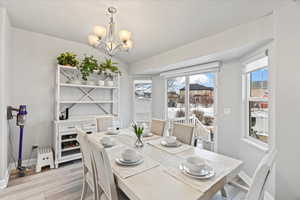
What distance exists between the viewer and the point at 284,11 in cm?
157

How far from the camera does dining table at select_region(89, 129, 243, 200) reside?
93 centimetres

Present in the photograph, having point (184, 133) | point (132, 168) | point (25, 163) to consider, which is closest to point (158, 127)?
point (184, 133)

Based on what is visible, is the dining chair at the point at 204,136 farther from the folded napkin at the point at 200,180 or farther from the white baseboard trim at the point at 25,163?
the white baseboard trim at the point at 25,163

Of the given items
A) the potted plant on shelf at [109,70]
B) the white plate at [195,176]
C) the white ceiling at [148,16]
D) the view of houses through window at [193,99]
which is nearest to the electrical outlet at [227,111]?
the view of houses through window at [193,99]

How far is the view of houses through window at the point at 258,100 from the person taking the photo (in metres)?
2.19

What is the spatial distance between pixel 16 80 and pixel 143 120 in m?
3.18

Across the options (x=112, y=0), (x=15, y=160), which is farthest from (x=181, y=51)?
(x=15, y=160)

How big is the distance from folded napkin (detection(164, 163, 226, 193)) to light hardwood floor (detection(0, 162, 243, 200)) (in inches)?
43.0

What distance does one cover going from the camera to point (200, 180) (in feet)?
3.52

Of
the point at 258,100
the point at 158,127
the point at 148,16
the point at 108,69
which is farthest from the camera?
the point at 108,69

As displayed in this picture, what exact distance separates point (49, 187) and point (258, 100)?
3.63 m

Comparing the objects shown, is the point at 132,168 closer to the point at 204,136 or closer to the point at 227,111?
the point at 227,111

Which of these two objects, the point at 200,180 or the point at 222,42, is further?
the point at 222,42

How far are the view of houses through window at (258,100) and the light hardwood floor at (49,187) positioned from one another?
3.41ft
